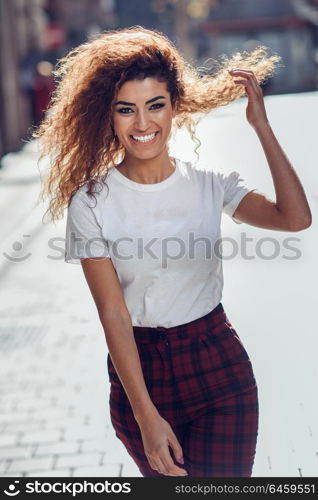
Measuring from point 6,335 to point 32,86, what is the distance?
1808 cm

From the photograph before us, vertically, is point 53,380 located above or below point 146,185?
below

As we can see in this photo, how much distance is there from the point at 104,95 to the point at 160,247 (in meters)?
0.50

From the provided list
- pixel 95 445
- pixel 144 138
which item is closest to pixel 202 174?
pixel 144 138

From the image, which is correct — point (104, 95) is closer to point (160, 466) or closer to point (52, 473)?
point (160, 466)

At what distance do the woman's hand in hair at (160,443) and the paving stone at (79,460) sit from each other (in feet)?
6.83

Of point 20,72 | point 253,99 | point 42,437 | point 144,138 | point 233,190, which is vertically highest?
point 253,99

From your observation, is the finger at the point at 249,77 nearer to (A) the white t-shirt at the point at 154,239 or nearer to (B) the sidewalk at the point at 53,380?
(A) the white t-shirt at the point at 154,239

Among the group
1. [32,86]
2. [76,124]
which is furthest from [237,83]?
[32,86]

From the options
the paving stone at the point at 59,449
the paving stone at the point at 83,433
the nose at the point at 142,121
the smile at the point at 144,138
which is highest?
the nose at the point at 142,121

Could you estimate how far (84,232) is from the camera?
265cm

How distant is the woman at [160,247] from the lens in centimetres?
265

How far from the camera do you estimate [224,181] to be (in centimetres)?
281

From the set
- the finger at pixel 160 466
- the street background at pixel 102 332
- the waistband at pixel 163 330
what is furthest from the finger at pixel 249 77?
the finger at pixel 160 466

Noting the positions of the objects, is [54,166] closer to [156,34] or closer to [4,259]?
[156,34]
